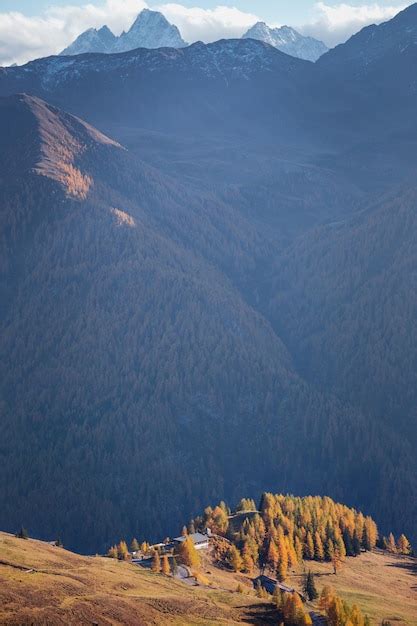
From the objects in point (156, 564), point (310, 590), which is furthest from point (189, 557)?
point (310, 590)

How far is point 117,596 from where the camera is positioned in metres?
156

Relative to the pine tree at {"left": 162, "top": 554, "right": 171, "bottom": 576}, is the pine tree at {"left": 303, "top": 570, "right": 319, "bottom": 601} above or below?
below

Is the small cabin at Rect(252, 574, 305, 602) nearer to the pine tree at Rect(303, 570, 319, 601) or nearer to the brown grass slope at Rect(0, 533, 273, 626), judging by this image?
the pine tree at Rect(303, 570, 319, 601)

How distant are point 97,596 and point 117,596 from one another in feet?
13.2

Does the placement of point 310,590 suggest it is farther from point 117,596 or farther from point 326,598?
point 117,596

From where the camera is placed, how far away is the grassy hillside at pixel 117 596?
144 m

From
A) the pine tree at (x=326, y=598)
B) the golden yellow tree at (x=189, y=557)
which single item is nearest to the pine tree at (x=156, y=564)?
the golden yellow tree at (x=189, y=557)

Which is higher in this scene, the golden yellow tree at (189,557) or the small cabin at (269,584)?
the golden yellow tree at (189,557)

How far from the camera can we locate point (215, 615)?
157m

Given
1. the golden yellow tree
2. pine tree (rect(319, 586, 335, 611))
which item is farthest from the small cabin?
the golden yellow tree

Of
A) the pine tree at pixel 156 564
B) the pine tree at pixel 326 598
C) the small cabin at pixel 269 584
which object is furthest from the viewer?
the pine tree at pixel 156 564

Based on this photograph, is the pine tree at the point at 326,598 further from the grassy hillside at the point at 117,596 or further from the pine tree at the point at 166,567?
the pine tree at the point at 166,567

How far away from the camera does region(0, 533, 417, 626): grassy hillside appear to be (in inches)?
5659

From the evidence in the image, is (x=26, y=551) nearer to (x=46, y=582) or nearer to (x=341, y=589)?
(x=46, y=582)
